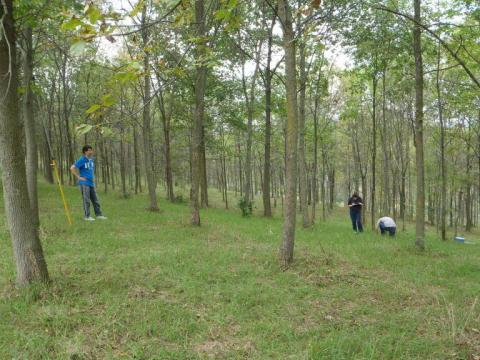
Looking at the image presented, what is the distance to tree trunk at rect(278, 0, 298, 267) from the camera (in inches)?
233

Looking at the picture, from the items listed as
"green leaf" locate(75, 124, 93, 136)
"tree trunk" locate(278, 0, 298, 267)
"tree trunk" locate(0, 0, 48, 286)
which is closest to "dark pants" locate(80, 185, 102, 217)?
"tree trunk" locate(0, 0, 48, 286)

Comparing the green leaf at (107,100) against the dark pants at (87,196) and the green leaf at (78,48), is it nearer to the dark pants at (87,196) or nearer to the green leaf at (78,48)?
the green leaf at (78,48)

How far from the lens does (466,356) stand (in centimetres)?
339

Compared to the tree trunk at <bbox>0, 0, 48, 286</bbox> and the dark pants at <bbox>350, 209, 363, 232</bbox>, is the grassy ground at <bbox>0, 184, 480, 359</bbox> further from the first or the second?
the dark pants at <bbox>350, 209, 363, 232</bbox>

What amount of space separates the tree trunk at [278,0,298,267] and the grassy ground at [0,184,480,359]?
1.50 ft

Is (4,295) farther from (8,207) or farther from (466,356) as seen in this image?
(466,356)

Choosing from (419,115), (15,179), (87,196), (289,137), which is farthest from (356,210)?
(15,179)

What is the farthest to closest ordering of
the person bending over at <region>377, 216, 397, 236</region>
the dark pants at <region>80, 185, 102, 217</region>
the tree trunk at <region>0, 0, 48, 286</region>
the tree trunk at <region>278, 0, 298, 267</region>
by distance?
the person bending over at <region>377, 216, 397, 236</region>
the dark pants at <region>80, 185, 102, 217</region>
the tree trunk at <region>278, 0, 298, 267</region>
the tree trunk at <region>0, 0, 48, 286</region>

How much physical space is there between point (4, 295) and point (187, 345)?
2.48 metres

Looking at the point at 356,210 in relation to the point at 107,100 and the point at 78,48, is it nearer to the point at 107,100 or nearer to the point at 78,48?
the point at 107,100

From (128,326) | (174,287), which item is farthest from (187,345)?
(174,287)

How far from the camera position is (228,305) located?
425 cm

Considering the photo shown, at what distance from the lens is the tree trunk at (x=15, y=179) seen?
3836mm

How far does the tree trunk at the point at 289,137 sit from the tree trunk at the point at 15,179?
153 inches
